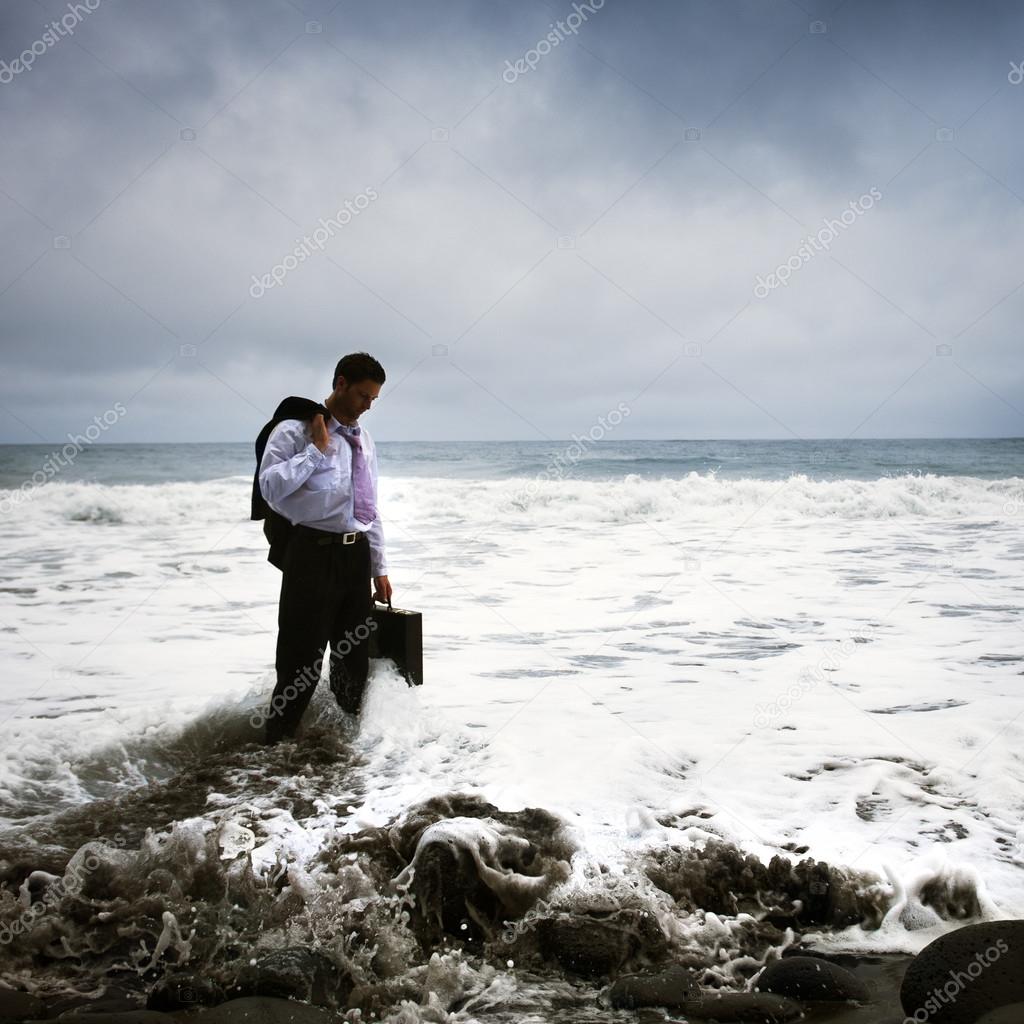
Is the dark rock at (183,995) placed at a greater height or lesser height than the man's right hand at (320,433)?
lesser

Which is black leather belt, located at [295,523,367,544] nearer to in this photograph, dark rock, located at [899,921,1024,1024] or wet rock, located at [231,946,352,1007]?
wet rock, located at [231,946,352,1007]

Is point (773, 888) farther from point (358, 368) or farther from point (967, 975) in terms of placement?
point (358, 368)

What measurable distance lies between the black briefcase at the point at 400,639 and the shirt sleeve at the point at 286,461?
0.98 metres

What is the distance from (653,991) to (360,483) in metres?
2.54

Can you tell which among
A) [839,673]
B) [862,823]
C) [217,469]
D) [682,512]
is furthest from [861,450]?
[862,823]

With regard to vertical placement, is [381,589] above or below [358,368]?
below

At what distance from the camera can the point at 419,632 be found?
15.3ft

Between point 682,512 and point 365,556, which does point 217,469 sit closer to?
point 682,512

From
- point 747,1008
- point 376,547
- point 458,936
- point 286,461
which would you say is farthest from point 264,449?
point 747,1008

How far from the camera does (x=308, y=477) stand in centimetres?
383

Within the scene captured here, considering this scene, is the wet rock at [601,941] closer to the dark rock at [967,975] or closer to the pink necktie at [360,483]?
the dark rock at [967,975]

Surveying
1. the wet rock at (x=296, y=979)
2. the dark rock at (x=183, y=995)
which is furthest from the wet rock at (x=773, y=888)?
the dark rock at (x=183, y=995)

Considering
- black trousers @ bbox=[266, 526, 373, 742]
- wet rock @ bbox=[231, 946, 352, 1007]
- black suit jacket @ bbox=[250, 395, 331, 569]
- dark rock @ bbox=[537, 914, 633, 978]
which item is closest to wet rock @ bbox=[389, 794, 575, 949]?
dark rock @ bbox=[537, 914, 633, 978]

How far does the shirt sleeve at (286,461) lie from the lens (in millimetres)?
3764
